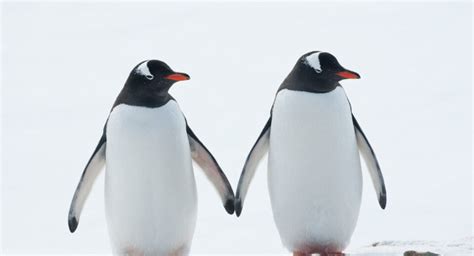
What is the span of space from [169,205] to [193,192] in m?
0.20

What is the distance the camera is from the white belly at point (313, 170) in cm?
504

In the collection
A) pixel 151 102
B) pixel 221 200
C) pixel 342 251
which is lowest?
pixel 342 251

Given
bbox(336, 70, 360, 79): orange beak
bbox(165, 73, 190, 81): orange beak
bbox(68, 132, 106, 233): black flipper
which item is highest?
bbox(165, 73, 190, 81): orange beak

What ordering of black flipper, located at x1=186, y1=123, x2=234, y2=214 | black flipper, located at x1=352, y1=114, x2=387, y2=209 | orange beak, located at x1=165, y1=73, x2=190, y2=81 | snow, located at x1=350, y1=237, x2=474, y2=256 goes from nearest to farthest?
orange beak, located at x1=165, y1=73, x2=190, y2=81 → snow, located at x1=350, y1=237, x2=474, y2=256 → black flipper, located at x1=186, y1=123, x2=234, y2=214 → black flipper, located at x1=352, y1=114, x2=387, y2=209

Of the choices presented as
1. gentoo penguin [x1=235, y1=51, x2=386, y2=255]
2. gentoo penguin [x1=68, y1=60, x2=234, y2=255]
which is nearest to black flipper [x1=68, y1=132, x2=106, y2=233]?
gentoo penguin [x1=68, y1=60, x2=234, y2=255]

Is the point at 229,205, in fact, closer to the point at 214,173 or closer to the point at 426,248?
the point at 214,173

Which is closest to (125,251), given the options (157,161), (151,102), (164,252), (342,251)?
(164,252)

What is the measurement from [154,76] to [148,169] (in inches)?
21.1

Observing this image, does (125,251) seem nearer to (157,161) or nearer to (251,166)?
(157,161)

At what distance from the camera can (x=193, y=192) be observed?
16.4 feet

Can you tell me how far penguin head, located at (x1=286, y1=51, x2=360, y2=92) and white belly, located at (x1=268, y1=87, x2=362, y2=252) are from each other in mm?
62

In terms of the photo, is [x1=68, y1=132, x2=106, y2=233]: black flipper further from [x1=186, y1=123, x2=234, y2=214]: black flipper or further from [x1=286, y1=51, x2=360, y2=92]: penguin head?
[x1=286, y1=51, x2=360, y2=92]: penguin head

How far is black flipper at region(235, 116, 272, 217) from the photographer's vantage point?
5270 mm

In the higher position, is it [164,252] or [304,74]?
[304,74]
